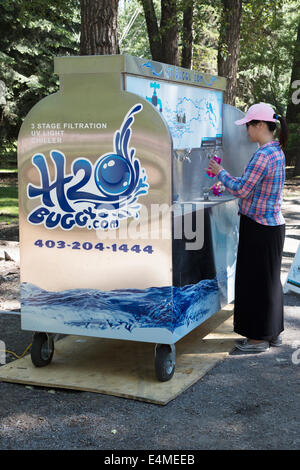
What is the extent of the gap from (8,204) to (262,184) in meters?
10.9

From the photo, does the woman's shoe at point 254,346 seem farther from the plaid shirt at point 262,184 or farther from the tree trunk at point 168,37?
the tree trunk at point 168,37

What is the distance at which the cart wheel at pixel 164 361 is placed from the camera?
422cm

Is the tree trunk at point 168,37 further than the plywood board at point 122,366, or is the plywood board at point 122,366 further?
the tree trunk at point 168,37

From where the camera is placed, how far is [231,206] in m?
5.65

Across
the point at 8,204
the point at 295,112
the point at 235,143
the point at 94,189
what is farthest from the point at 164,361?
the point at 295,112

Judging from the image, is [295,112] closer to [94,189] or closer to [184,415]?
[94,189]

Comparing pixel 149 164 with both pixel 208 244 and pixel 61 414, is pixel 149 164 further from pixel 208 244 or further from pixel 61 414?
pixel 61 414

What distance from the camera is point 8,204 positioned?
14.7 m

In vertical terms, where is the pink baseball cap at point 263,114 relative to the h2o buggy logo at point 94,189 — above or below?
above

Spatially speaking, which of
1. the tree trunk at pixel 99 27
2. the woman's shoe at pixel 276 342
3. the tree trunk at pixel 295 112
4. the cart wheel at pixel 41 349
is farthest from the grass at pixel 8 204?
the tree trunk at pixel 295 112

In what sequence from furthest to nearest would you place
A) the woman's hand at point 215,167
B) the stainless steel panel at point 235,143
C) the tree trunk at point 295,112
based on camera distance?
the tree trunk at point 295,112 → the stainless steel panel at point 235,143 → the woman's hand at point 215,167

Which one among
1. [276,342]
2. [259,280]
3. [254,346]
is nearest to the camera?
[259,280]

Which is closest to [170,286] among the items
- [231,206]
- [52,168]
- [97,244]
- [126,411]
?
[97,244]

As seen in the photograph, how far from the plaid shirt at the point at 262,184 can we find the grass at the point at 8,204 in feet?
26.1
